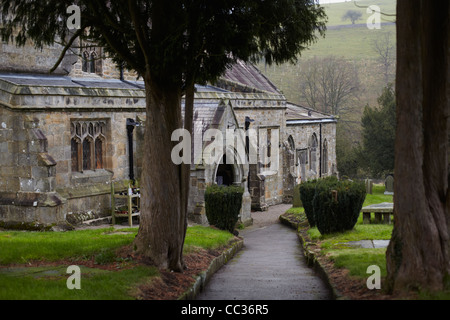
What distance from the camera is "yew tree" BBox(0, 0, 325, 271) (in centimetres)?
952

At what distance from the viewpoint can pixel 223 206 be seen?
703 inches

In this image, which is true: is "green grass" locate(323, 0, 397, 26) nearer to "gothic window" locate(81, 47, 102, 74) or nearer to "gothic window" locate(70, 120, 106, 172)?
"gothic window" locate(81, 47, 102, 74)

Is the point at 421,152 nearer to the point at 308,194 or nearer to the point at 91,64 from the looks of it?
the point at 308,194

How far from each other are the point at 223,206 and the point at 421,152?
10864 mm

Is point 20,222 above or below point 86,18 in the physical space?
below

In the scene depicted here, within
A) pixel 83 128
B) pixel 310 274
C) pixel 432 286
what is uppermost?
pixel 83 128

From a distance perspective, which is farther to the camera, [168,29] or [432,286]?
[168,29]

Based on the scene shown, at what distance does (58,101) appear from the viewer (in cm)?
1672

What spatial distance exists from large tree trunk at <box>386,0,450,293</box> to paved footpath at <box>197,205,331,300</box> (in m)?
1.85

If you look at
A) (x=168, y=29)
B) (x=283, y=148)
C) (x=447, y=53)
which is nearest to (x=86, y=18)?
(x=168, y=29)

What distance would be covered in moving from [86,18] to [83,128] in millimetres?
8289

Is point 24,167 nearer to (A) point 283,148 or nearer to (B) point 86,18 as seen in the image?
(B) point 86,18

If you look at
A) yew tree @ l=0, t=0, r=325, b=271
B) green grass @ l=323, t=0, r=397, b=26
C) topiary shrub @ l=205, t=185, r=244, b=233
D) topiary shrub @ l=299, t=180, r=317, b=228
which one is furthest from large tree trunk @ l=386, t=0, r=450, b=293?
green grass @ l=323, t=0, r=397, b=26
